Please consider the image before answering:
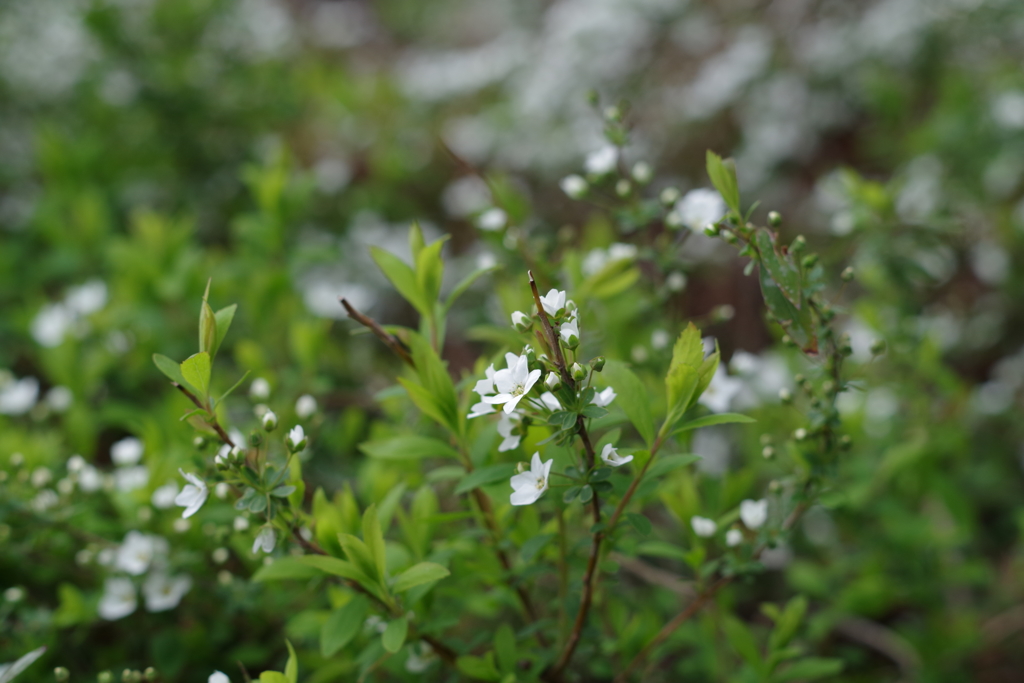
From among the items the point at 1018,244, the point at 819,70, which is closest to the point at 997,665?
the point at 1018,244

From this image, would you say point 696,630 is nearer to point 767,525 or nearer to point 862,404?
point 767,525

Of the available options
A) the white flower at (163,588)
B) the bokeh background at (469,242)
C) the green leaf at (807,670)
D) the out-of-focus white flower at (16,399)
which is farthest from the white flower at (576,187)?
the out-of-focus white flower at (16,399)

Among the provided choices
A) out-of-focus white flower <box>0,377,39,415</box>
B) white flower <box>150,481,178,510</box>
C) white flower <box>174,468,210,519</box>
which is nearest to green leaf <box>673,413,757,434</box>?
white flower <box>174,468,210,519</box>

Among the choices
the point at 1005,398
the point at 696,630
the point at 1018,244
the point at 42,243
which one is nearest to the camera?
the point at 696,630

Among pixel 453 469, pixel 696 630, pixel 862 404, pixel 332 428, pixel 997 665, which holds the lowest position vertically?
pixel 997 665

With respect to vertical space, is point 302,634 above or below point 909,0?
below

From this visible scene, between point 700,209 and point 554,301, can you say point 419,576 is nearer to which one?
point 554,301

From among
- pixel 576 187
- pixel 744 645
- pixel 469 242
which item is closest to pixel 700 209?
pixel 576 187
